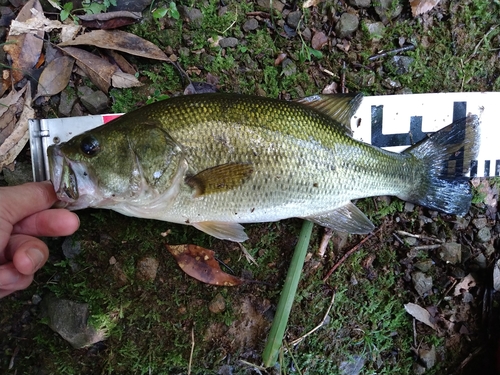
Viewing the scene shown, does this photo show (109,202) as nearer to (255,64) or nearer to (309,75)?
Answer: (255,64)

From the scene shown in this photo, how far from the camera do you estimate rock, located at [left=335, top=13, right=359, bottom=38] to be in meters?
3.08

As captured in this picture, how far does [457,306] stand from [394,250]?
0.67 m

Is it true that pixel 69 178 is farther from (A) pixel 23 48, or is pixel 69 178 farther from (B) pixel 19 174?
(A) pixel 23 48

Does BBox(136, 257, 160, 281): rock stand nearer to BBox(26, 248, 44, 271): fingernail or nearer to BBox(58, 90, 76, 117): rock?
BBox(26, 248, 44, 271): fingernail

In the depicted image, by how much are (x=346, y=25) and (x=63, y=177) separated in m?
2.42

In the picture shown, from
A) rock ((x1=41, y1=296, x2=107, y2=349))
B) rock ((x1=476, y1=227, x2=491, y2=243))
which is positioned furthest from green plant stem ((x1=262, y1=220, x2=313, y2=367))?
rock ((x1=476, y1=227, x2=491, y2=243))

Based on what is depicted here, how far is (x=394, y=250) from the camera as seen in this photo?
3066 millimetres

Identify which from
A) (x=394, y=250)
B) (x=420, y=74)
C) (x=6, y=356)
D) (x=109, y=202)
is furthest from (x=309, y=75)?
(x=6, y=356)

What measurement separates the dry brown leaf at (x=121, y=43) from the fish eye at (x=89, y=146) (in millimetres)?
956

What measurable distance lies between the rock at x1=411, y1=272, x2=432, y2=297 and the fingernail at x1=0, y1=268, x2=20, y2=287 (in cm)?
283

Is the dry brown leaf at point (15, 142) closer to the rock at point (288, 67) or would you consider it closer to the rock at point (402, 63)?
the rock at point (288, 67)

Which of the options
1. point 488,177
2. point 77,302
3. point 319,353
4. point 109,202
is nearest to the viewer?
point 109,202

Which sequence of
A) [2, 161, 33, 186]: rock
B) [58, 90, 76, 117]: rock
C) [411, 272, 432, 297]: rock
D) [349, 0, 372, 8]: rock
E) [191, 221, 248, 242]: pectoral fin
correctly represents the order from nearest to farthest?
[191, 221, 248, 242]: pectoral fin → [2, 161, 33, 186]: rock → [58, 90, 76, 117]: rock → [411, 272, 432, 297]: rock → [349, 0, 372, 8]: rock

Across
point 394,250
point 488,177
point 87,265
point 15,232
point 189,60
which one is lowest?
point 394,250
